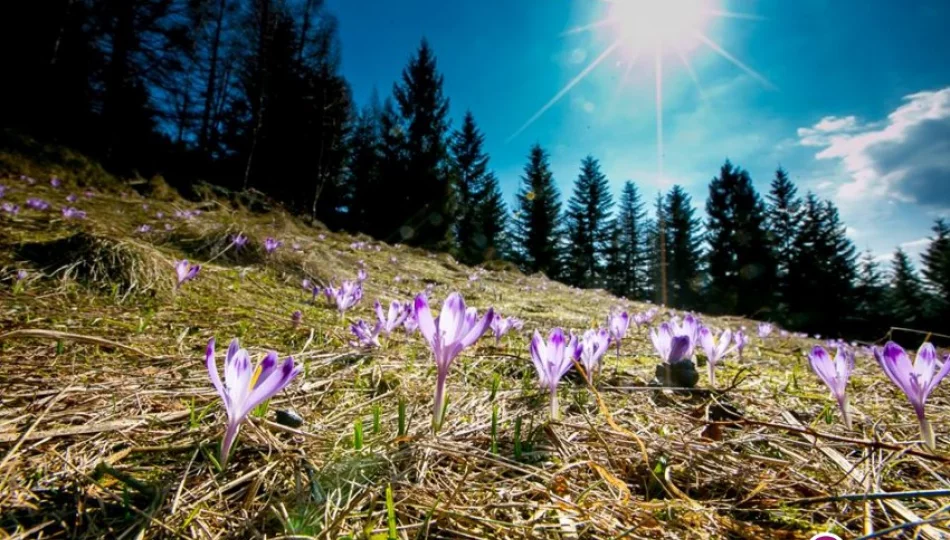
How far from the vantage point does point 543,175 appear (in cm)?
3766

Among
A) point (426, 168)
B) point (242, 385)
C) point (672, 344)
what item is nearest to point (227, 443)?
point (242, 385)

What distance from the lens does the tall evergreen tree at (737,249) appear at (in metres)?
31.5

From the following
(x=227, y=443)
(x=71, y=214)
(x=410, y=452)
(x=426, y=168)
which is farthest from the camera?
(x=426, y=168)

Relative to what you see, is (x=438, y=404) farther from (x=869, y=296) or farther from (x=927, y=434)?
(x=869, y=296)

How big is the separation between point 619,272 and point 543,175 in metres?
12.4

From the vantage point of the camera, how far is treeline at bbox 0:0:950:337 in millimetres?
13742

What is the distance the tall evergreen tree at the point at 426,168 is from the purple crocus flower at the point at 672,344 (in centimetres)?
2013

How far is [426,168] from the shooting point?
23.5m

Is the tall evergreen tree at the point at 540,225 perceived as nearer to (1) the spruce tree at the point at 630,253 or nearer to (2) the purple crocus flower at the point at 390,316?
(1) the spruce tree at the point at 630,253

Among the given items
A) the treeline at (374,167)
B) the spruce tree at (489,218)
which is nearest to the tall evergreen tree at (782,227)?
the treeline at (374,167)

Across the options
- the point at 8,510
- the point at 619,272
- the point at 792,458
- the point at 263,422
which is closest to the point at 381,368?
the point at 263,422

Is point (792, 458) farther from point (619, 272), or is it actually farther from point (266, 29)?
point (619, 272)

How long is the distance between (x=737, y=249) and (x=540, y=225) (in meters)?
15.7

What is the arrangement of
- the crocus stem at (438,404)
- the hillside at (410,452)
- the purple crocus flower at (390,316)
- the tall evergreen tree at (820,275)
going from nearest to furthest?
1. the hillside at (410,452)
2. the crocus stem at (438,404)
3. the purple crocus flower at (390,316)
4. the tall evergreen tree at (820,275)
